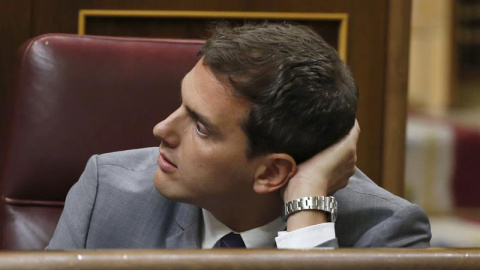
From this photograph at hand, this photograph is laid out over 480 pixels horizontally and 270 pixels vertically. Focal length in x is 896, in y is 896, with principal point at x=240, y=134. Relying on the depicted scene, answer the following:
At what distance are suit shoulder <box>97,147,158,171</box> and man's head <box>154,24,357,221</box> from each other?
5.8 inches

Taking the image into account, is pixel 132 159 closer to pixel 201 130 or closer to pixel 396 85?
pixel 201 130

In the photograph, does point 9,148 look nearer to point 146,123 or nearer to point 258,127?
point 146,123

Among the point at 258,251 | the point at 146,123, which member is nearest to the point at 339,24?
the point at 146,123

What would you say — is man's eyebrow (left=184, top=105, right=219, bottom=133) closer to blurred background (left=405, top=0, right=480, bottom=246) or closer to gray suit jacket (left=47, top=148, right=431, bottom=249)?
gray suit jacket (left=47, top=148, right=431, bottom=249)

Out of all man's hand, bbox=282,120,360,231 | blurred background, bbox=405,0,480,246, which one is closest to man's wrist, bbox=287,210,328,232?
man's hand, bbox=282,120,360,231

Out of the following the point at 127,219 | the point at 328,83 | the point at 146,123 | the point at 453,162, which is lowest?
the point at 453,162

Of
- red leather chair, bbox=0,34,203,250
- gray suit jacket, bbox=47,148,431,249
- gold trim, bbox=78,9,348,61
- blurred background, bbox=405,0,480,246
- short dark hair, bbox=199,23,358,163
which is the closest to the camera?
short dark hair, bbox=199,23,358,163

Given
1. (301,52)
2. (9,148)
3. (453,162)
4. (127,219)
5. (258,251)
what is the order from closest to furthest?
(258,251), (301,52), (127,219), (9,148), (453,162)

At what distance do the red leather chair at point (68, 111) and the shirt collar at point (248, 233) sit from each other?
0.23 m

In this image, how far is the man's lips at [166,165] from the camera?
4.17 feet

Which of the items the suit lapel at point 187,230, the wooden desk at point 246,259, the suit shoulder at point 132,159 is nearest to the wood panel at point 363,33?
the suit shoulder at point 132,159

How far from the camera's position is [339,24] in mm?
2312

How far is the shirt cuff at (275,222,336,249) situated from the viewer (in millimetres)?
1240

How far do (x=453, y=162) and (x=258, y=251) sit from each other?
6.71 feet
